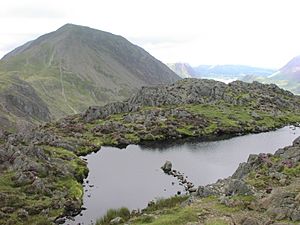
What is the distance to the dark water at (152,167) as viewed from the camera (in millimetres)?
76431

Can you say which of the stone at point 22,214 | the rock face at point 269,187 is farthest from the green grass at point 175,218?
the stone at point 22,214

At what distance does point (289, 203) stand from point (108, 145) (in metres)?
98.3

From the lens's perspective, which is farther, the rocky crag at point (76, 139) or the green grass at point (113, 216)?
the rocky crag at point (76, 139)

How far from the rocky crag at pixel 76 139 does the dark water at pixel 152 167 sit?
4.26 metres

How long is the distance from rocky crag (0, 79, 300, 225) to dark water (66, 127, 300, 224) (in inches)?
168

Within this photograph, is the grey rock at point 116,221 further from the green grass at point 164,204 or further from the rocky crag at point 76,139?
the rocky crag at point 76,139

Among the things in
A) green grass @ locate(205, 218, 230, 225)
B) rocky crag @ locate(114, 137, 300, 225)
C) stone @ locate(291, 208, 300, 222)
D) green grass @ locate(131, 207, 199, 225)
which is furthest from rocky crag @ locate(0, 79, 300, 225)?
stone @ locate(291, 208, 300, 222)

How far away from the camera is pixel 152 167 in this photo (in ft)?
348

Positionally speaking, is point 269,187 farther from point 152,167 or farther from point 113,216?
point 152,167

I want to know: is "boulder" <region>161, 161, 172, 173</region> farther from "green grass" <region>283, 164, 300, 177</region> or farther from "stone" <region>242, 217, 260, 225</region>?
"stone" <region>242, 217, 260, 225</region>

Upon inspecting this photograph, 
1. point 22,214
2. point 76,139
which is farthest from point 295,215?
point 76,139

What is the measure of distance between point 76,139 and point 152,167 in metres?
37.6

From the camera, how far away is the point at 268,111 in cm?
19675

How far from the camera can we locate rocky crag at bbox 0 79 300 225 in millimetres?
69250
